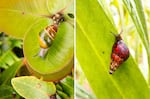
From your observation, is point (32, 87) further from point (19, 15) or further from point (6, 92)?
point (19, 15)

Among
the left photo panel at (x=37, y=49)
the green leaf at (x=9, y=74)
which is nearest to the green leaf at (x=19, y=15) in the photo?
the left photo panel at (x=37, y=49)

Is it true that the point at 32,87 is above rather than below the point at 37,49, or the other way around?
below

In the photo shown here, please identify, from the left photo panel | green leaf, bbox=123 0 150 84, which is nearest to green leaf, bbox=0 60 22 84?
the left photo panel

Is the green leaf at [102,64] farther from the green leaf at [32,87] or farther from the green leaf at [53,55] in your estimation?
the green leaf at [32,87]

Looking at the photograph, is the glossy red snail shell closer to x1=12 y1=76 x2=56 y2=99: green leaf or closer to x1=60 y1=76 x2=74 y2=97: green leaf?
x1=60 y1=76 x2=74 y2=97: green leaf

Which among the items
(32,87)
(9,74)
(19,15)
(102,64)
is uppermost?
(19,15)

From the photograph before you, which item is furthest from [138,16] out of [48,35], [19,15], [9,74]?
[9,74]

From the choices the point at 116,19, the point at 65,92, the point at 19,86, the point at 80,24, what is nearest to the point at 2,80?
the point at 19,86
